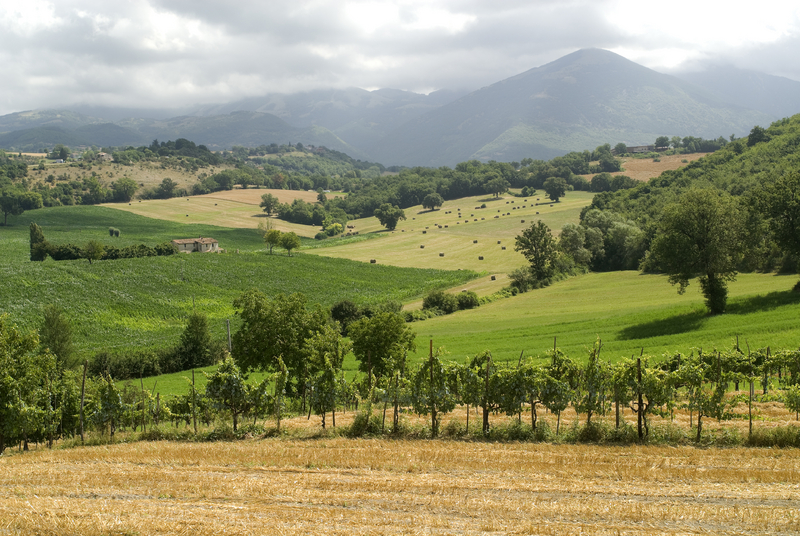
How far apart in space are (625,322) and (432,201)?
486 feet

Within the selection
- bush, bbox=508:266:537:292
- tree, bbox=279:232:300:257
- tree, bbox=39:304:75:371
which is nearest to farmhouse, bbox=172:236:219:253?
tree, bbox=279:232:300:257

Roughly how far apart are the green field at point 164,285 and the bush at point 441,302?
840 cm

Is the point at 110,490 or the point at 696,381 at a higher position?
the point at 696,381

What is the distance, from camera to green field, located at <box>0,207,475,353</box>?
68.8 m

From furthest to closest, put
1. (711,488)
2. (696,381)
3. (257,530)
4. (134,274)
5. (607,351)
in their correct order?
(134,274) < (607,351) < (696,381) < (711,488) < (257,530)

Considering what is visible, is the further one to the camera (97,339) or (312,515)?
(97,339)

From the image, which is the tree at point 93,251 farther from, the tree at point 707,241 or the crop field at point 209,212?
the tree at point 707,241

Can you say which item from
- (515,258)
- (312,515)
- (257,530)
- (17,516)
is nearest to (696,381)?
(312,515)

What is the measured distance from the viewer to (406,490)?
54.2ft

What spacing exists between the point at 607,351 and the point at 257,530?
34.2 metres

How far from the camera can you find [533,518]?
14.1 metres

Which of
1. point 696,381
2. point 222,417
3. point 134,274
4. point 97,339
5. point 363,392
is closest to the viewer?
point 696,381

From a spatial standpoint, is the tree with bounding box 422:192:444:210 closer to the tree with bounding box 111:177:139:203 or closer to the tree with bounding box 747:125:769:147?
the tree with bounding box 747:125:769:147

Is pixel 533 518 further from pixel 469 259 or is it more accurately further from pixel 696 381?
pixel 469 259
